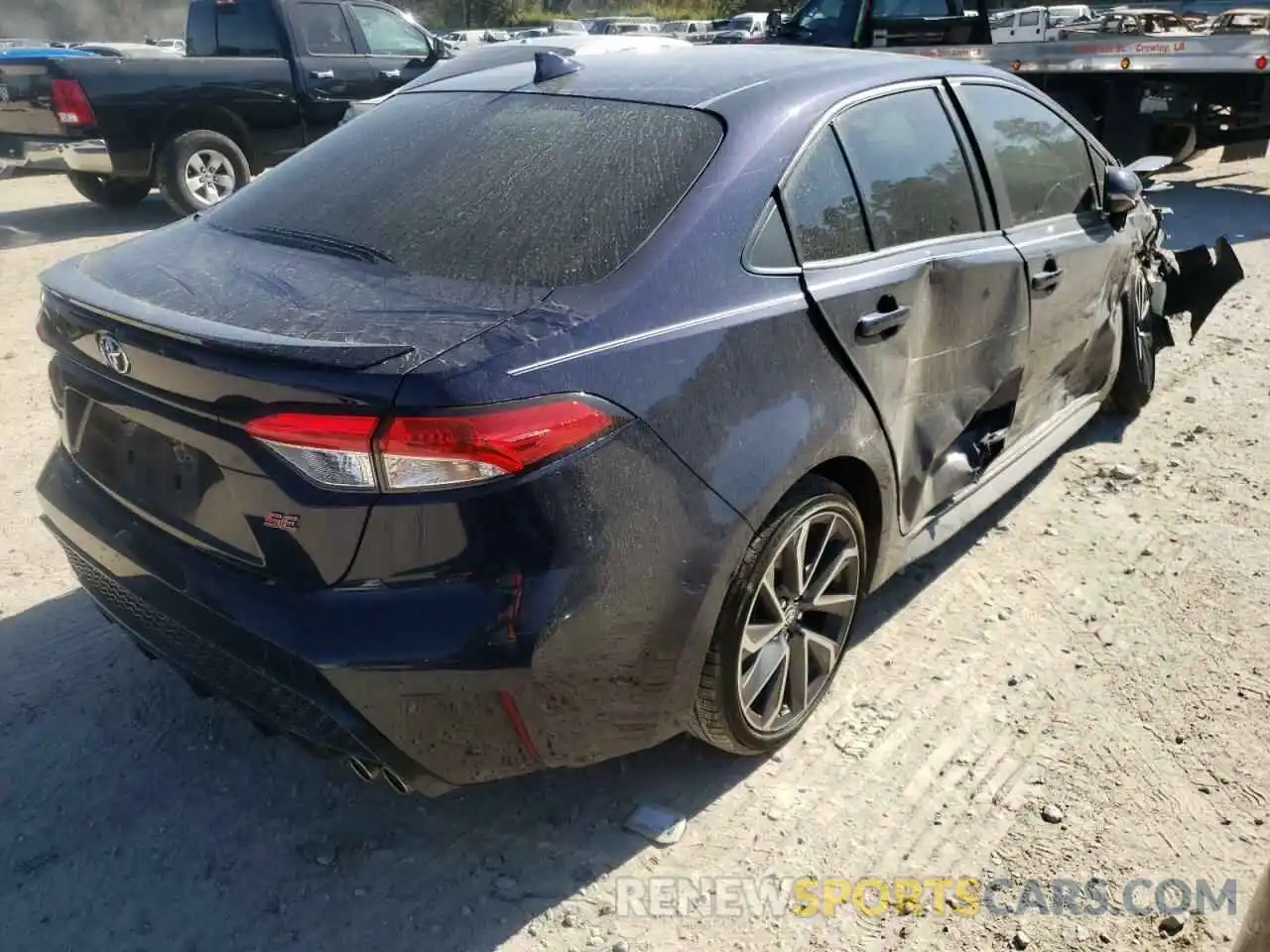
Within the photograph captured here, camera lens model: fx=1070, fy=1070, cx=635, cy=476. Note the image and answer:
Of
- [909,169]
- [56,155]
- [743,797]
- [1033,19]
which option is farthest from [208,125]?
[1033,19]

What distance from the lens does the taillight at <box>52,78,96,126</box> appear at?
29.8ft

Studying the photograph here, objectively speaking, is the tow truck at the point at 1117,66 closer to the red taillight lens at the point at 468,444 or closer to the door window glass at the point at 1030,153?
the door window glass at the point at 1030,153

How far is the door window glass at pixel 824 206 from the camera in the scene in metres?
2.66

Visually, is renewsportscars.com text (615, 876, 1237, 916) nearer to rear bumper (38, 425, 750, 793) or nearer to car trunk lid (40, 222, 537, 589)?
rear bumper (38, 425, 750, 793)

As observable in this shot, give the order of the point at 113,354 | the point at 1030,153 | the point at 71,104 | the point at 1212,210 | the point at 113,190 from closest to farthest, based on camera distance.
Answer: the point at 113,354 → the point at 1030,153 → the point at 71,104 → the point at 1212,210 → the point at 113,190

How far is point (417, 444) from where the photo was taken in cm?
197

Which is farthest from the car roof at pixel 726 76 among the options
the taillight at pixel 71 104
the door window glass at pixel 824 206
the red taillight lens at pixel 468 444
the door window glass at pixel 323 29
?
the door window glass at pixel 323 29

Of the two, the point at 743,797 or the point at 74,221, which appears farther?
the point at 74,221

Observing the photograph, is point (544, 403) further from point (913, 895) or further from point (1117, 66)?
point (1117, 66)

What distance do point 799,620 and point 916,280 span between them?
1000mm

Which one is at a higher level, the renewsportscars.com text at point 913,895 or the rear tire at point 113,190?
the rear tire at point 113,190

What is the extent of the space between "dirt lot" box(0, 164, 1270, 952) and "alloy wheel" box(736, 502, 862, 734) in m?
0.18

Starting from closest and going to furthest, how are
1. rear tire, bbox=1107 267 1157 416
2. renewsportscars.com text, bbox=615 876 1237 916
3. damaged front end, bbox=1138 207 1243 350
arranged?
renewsportscars.com text, bbox=615 876 1237 916
rear tire, bbox=1107 267 1157 416
damaged front end, bbox=1138 207 1243 350

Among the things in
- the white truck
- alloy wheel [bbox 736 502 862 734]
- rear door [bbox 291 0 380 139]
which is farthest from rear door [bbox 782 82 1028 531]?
the white truck
